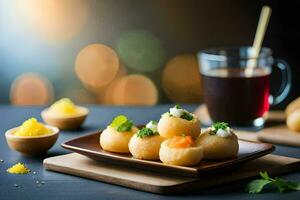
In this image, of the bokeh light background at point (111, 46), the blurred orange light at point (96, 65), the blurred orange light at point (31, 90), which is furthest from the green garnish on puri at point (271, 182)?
the blurred orange light at point (31, 90)

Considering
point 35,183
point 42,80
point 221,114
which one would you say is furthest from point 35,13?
point 35,183

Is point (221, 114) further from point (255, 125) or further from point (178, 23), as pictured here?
point (178, 23)

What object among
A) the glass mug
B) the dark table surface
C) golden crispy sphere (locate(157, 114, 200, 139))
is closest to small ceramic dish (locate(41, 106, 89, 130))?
the dark table surface

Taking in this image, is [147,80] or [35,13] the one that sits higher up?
[35,13]

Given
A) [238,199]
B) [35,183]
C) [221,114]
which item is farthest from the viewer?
[221,114]

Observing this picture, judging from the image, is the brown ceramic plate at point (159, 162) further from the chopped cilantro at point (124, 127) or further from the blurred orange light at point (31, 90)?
the blurred orange light at point (31, 90)

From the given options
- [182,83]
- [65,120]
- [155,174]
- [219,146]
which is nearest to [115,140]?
[155,174]

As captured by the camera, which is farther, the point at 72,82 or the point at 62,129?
the point at 72,82

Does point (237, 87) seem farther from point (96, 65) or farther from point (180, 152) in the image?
point (96, 65)
